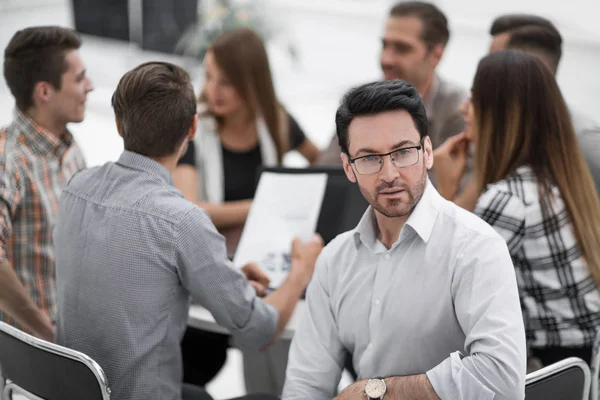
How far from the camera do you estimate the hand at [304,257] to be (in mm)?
2053

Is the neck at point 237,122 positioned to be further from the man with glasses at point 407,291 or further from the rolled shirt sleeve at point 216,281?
the man with glasses at point 407,291

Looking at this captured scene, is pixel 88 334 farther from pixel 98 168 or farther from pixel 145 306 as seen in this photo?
pixel 98 168

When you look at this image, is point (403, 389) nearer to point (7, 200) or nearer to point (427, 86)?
point (7, 200)

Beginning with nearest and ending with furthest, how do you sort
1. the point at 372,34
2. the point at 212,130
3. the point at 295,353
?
the point at 295,353
the point at 212,130
the point at 372,34

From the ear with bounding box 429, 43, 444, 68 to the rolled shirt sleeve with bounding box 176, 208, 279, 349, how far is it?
1418 mm

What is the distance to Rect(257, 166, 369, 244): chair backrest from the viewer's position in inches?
85.9

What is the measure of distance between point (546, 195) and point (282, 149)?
1282 millimetres

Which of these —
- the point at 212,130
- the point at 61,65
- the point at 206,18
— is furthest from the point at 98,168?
the point at 206,18

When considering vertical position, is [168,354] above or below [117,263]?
below

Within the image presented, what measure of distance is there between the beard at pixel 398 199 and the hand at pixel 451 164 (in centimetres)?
83

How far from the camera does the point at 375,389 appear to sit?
60.5 inches

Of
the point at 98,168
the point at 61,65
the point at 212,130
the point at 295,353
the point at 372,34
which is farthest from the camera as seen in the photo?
the point at 372,34

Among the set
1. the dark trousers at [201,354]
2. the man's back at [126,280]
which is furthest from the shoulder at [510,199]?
the dark trousers at [201,354]

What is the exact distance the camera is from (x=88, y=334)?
176 centimetres
